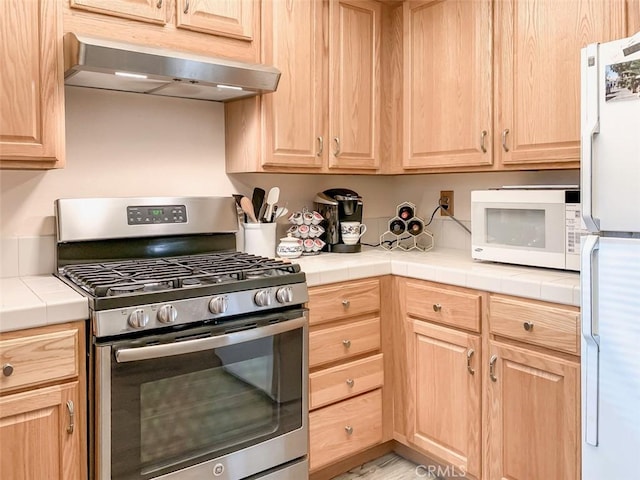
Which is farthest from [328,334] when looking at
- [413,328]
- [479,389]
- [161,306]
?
[161,306]

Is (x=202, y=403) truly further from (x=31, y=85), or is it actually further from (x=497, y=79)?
(x=497, y=79)

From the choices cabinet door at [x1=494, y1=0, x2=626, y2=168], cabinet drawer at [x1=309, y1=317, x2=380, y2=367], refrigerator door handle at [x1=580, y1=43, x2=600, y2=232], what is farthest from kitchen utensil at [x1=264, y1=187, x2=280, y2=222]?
refrigerator door handle at [x1=580, y1=43, x2=600, y2=232]

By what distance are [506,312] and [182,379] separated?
1117 mm

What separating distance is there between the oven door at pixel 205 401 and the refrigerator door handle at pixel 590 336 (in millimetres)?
907

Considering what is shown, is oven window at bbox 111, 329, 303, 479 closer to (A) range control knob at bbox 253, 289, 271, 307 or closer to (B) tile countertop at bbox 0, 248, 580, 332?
(A) range control knob at bbox 253, 289, 271, 307

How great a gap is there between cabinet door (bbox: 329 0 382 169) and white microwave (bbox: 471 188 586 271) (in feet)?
1.97

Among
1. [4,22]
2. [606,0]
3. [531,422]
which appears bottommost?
[531,422]

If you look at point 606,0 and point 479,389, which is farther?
point 479,389

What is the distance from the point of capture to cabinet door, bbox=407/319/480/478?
203 centimetres

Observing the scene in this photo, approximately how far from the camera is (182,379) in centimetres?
166

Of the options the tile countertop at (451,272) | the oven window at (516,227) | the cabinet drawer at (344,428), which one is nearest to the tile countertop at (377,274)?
the tile countertop at (451,272)

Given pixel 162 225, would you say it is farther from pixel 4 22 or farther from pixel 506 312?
pixel 506 312

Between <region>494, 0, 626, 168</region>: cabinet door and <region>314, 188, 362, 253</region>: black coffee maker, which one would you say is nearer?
<region>494, 0, 626, 168</region>: cabinet door

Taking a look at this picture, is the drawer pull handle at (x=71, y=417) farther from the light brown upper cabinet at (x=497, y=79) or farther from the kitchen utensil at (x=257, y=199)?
the light brown upper cabinet at (x=497, y=79)
